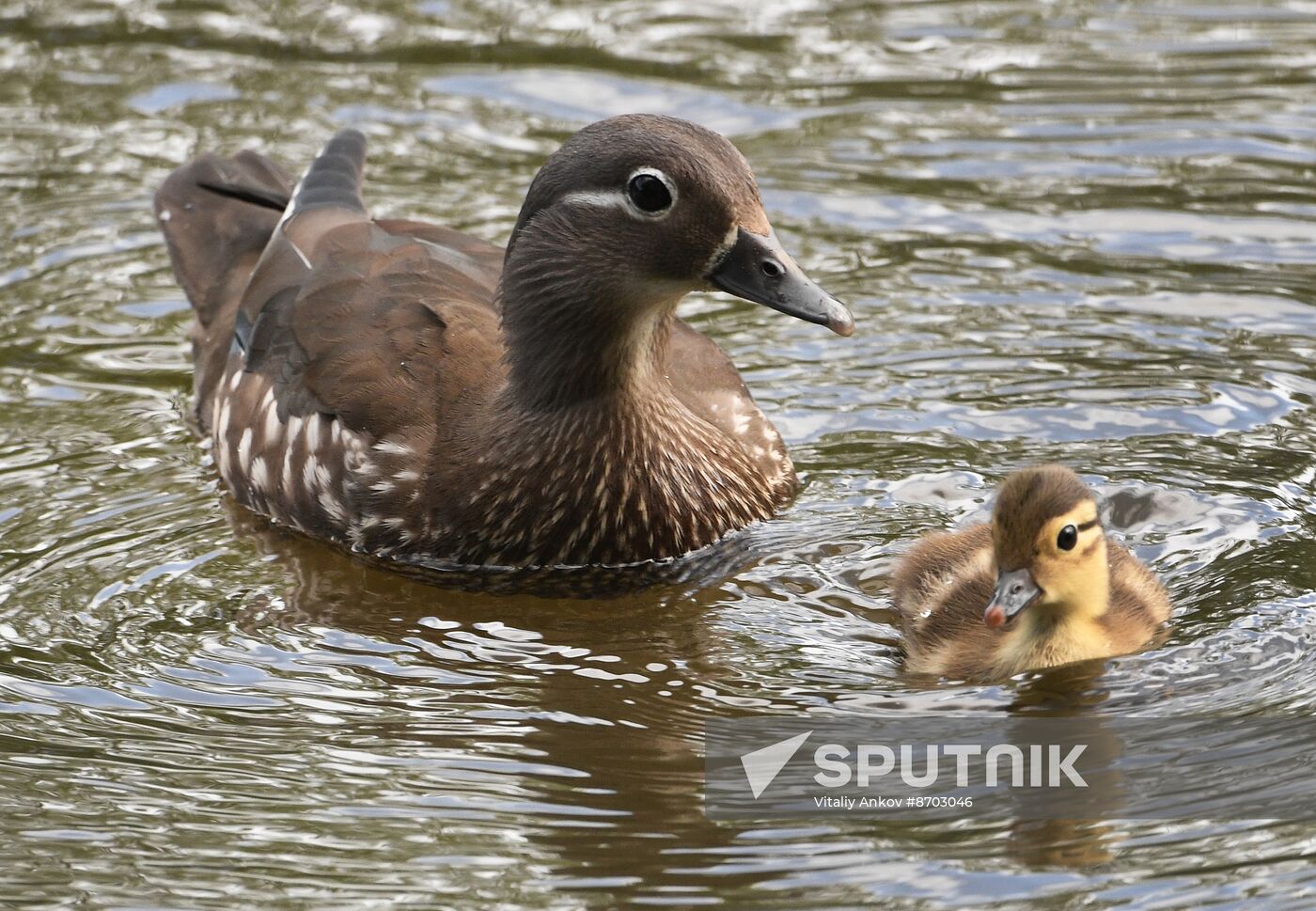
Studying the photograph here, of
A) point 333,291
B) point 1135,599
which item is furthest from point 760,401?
point 1135,599

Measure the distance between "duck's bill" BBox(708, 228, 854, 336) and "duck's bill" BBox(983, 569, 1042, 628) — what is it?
110 cm

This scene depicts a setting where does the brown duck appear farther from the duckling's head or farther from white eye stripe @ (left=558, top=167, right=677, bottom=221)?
the duckling's head

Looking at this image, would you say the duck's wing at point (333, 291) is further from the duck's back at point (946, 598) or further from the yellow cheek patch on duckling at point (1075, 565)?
the yellow cheek patch on duckling at point (1075, 565)

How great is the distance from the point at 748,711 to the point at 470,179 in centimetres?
530

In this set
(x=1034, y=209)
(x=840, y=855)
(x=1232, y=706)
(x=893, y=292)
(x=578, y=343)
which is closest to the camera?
(x=840, y=855)

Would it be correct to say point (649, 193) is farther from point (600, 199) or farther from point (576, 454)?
point (576, 454)

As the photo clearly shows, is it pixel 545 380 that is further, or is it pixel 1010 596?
pixel 545 380

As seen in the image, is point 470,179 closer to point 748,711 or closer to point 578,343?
point 578,343

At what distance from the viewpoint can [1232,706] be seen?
635 centimetres

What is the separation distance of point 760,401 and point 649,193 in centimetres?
192

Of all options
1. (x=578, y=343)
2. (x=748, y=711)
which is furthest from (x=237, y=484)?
(x=748, y=711)

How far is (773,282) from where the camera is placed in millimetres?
7211

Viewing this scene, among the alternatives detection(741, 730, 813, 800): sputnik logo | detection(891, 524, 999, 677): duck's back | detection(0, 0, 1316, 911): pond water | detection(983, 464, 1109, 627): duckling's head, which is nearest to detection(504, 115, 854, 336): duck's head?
detection(891, 524, 999, 677): duck's back

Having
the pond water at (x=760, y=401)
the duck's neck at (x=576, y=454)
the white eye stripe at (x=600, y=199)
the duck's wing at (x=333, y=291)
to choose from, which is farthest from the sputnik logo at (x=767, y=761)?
the duck's wing at (x=333, y=291)
